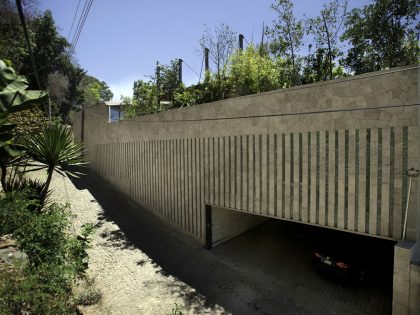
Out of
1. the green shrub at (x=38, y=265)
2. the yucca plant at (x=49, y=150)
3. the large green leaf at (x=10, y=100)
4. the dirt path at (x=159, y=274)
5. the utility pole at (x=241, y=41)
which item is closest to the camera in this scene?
the green shrub at (x=38, y=265)

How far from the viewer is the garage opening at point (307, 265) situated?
7.32 meters

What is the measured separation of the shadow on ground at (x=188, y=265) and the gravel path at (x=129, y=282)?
5 cm

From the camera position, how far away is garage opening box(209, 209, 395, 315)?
24.0ft

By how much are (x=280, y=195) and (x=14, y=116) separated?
12.3m

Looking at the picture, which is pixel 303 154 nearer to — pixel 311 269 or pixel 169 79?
pixel 311 269

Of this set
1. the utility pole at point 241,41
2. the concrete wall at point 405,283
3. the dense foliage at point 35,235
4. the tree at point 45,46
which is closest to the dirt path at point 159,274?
the dense foliage at point 35,235

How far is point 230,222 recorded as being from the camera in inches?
437

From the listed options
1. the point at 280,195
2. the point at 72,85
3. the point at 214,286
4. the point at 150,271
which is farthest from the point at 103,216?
the point at 72,85

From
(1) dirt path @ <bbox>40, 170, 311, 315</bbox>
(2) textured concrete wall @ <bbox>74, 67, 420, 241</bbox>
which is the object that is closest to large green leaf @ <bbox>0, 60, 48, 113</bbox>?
(1) dirt path @ <bbox>40, 170, 311, 315</bbox>

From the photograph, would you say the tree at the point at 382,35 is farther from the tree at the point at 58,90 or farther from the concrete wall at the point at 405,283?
the tree at the point at 58,90

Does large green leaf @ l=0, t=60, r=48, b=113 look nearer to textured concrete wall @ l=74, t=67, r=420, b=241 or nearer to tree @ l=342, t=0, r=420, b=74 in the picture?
textured concrete wall @ l=74, t=67, r=420, b=241

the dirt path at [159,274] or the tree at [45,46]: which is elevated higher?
the tree at [45,46]

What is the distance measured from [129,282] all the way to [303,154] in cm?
600

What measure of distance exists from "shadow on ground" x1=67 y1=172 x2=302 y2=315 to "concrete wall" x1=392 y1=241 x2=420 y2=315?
2.10m
